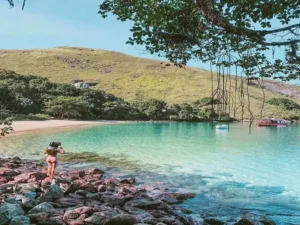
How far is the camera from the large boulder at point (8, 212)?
23.1 feet

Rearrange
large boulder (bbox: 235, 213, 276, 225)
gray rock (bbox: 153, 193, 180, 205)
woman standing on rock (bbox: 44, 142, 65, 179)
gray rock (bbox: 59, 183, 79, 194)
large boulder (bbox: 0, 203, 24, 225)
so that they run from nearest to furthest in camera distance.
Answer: large boulder (bbox: 0, 203, 24, 225) < large boulder (bbox: 235, 213, 276, 225) < gray rock (bbox: 59, 183, 79, 194) < gray rock (bbox: 153, 193, 180, 205) < woman standing on rock (bbox: 44, 142, 65, 179)

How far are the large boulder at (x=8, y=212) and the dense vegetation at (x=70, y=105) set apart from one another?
44.3 m

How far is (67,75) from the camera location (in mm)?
106625

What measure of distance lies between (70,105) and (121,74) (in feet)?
186

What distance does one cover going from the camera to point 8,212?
719 centimetres

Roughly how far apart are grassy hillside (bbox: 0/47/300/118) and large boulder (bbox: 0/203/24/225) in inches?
3143

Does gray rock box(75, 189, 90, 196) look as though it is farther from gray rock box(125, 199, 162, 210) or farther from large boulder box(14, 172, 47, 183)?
large boulder box(14, 172, 47, 183)

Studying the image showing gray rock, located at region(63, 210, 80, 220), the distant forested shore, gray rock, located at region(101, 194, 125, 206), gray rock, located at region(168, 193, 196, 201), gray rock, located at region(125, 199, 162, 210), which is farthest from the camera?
the distant forested shore

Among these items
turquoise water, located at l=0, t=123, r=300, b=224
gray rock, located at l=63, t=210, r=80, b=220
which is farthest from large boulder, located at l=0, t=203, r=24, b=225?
turquoise water, located at l=0, t=123, r=300, b=224

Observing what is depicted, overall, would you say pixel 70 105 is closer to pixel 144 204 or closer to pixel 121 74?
pixel 144 204

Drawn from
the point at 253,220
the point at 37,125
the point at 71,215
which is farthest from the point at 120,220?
the point at 37,125

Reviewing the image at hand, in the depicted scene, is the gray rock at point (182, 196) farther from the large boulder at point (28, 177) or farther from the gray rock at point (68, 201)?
the large boulder at point (28, 177)

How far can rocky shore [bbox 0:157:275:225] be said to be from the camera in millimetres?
7550

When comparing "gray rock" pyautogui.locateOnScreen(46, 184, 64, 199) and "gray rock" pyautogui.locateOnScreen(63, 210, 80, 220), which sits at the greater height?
"gray rock" pyautogui.locateOnScreen(46, 184, 64, 199)
